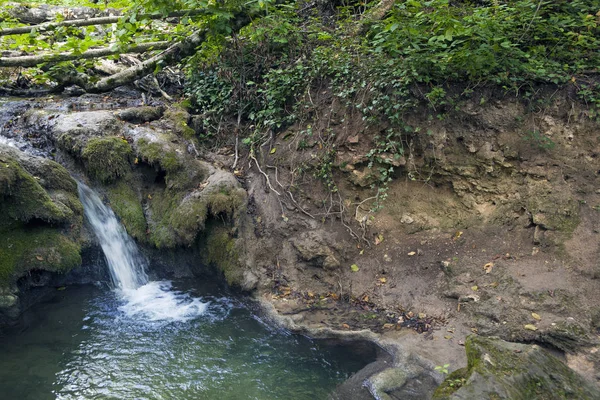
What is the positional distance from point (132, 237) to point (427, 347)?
460 cm

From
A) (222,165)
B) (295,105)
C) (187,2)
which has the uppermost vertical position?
(187,2)

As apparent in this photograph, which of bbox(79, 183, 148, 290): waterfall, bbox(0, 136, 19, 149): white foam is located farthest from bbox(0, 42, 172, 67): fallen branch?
bbox(79, 183, 148, 290): waterfall

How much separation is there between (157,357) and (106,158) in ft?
10.9

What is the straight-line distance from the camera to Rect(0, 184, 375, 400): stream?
15.2 feet

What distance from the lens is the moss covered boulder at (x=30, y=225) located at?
5.56 m

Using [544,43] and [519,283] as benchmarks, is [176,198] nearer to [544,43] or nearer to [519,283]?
[519,283]

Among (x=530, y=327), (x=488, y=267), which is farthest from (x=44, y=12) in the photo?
(x=530, y=327)

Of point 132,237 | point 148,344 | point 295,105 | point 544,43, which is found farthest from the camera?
point 295,105

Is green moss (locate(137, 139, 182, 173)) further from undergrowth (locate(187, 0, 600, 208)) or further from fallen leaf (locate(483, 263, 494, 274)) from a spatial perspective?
fallen leaf (locate(483, 263, 494, 274))

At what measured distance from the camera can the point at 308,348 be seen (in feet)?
17.7

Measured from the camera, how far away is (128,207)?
6.87m

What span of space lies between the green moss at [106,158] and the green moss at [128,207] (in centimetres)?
18

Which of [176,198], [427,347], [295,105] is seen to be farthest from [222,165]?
[427,347]

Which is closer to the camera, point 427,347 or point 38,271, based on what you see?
point 427,347
